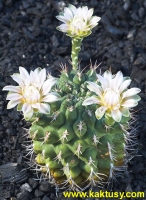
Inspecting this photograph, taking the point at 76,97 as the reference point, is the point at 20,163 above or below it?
below

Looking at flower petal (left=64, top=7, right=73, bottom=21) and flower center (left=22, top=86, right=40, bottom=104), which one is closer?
flower center (left=22, top=86, right=40, bottom=104)

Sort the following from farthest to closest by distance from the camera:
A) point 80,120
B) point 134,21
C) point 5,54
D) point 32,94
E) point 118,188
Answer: point 134,21 → point 5,54 → point 118,188 → point 80,120 → point 32,94

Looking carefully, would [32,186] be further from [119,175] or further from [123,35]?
→ [123,35]

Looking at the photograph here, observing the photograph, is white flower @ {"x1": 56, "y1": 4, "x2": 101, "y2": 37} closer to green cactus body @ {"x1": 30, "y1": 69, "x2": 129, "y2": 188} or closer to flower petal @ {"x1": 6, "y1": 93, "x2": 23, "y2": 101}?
green cactus body @ {"x1": 30, "y1": 69, "x2": 129, "y2": 188}

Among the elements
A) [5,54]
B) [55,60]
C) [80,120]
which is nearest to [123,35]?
[55,60]

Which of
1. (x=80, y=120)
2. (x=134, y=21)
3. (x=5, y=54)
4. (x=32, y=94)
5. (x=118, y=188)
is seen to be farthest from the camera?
(x=134, y=21)

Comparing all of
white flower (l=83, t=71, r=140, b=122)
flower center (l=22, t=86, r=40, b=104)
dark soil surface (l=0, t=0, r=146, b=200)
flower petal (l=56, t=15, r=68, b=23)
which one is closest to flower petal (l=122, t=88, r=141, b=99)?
white flower (l=83, t=71, r=140, b=122)

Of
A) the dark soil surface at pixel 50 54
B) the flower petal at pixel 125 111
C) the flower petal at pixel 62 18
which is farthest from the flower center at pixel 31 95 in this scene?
the dark soil surface at pixel 50 54
